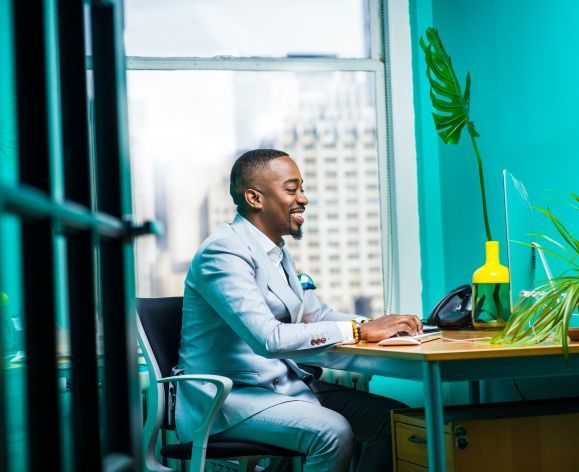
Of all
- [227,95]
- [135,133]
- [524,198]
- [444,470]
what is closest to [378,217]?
[227,95]

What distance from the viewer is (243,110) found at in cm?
387

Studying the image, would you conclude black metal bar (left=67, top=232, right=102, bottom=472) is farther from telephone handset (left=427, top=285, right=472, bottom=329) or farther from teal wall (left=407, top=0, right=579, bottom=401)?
teal wall (left=407, top=0, right=579, bottom=401)

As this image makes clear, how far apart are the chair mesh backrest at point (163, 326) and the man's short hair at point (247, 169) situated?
0.41 m

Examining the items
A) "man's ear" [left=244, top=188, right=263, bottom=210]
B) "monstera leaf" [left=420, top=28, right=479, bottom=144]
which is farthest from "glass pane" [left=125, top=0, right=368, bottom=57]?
"man's ear" [left=244, top=188, right=263, bottom=210]

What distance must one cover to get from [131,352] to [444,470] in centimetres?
123

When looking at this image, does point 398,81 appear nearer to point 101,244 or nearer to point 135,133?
point 135,133

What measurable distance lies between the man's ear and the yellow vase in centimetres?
74

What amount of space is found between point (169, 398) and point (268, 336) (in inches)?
18.0

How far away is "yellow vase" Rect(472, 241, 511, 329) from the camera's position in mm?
2680

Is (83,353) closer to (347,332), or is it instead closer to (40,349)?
(40,349)

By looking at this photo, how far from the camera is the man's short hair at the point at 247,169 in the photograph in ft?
9.44

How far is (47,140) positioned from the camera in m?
Answer: 0.76

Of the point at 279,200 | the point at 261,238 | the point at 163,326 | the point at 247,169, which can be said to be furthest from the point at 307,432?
the point at 247,169

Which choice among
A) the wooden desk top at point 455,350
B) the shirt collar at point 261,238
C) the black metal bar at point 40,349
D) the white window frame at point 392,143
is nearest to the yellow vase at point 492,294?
the wooden desk top at point 455,350
